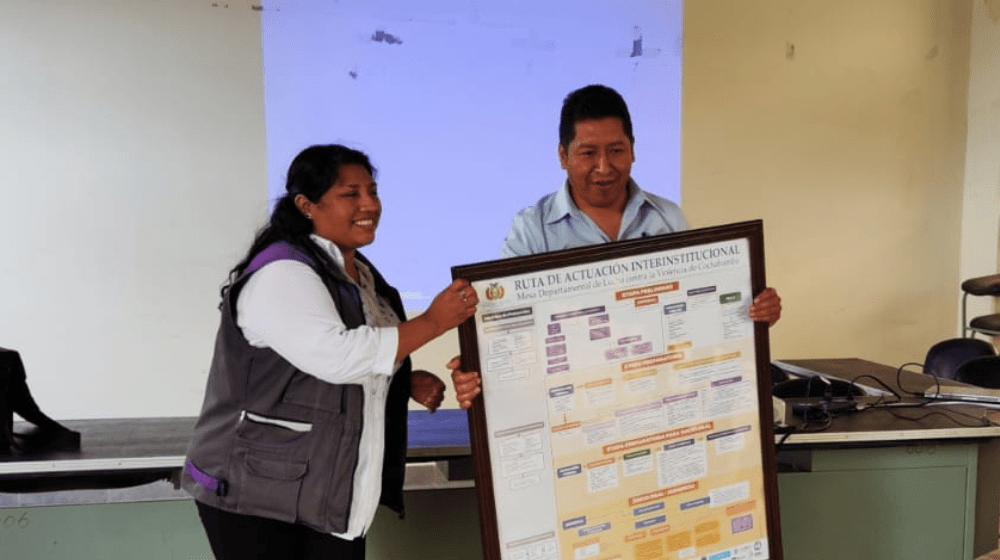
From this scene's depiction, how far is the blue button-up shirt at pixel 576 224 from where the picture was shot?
188 centimetres

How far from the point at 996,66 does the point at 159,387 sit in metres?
4.87

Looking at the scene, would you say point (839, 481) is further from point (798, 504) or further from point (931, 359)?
point (931, 359)

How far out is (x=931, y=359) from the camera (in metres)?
3.03

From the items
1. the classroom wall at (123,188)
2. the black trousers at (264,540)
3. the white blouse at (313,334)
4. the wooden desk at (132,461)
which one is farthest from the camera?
the classroom wall at (123,188)

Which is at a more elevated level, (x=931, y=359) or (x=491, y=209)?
(x=491, y=209)

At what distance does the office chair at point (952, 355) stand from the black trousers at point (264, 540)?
7.96 ft

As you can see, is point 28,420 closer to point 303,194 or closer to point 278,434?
point 278,434

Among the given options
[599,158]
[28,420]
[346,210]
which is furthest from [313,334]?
[28,420]

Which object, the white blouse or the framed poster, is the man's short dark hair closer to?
the framed poster

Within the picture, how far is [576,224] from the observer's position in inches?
74.5

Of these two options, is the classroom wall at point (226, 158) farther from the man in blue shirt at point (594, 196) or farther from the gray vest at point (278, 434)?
the gray vest at point (278, 434)

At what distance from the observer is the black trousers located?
143cm

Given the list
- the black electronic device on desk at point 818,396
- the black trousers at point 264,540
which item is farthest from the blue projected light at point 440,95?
the black trousers at point 264,540

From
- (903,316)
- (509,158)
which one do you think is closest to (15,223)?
(509,158)
